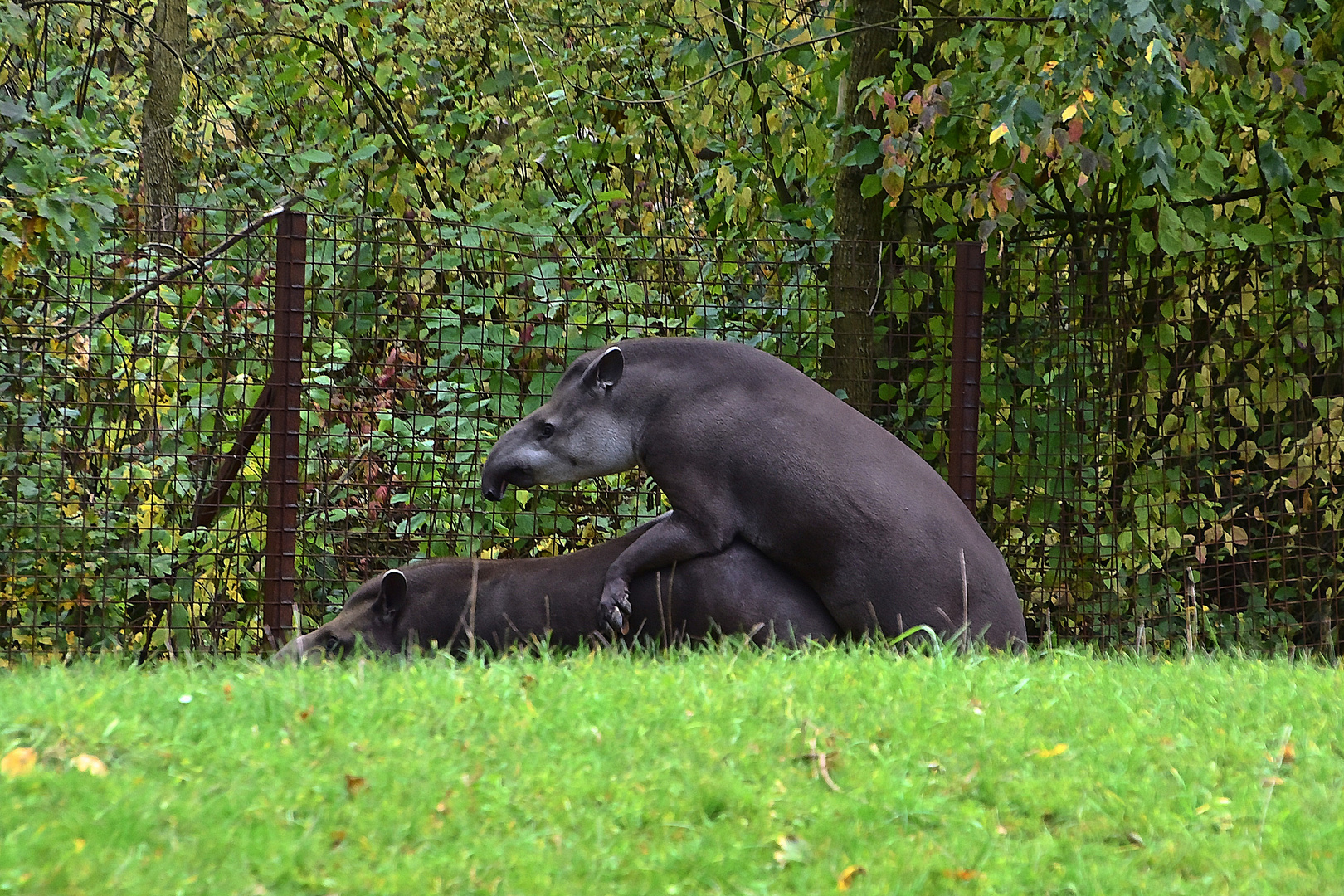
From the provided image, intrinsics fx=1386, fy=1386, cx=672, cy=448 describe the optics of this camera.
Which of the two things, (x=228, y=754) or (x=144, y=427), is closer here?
(x=228, y=754)

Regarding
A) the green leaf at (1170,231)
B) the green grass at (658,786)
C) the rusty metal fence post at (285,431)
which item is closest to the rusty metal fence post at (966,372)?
the green leaf at (1170,231)

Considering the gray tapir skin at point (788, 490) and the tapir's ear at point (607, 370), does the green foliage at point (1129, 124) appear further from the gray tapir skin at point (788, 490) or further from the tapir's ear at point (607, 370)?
the tapir's ear at point (607, 370)

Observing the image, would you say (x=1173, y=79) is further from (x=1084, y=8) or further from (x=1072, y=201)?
(x=1072, y=201)

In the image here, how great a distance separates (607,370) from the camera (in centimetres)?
664

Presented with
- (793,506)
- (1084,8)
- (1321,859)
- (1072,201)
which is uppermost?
(1084,8)

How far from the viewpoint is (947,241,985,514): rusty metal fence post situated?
843cm

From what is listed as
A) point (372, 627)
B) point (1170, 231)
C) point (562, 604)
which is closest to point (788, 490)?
point (562, 604)

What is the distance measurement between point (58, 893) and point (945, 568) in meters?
4.18

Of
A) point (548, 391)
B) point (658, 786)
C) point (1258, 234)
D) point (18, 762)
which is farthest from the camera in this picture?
point (548, 391)

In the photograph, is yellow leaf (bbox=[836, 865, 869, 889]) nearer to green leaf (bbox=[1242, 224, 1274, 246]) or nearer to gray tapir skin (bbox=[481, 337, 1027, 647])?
gray tapir skin (bbox=[481, 337, 1027, 647])

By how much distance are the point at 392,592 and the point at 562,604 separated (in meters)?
0.84

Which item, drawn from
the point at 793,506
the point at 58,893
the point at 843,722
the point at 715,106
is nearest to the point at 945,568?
the point at 793,506

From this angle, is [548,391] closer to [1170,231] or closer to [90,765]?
[1170,231]

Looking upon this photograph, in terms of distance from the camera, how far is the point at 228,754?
3.72 metres
